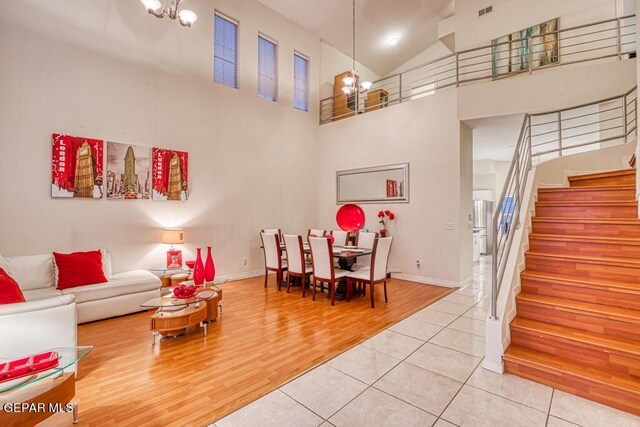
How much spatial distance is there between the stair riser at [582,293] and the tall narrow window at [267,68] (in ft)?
20.1

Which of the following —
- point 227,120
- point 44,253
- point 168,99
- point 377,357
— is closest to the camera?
point 377,357

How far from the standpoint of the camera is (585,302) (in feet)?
8.73

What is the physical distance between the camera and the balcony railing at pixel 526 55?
496 centimetres

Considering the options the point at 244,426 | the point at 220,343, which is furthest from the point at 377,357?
the point at 220,343

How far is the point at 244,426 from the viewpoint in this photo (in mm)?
1863

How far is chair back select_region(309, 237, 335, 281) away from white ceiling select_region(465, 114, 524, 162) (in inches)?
145

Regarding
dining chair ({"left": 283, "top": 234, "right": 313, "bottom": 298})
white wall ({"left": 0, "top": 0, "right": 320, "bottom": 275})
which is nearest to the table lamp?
white wall ({"left": 0, "top": 0, "right": 320, "bottom": 275})

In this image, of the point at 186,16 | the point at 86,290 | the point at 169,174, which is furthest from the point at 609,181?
the point at 86,290

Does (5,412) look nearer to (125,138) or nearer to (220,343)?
(220,343)

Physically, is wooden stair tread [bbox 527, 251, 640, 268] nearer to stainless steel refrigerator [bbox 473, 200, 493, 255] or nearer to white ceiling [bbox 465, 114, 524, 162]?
white ceiling [bbox 465, 114, 524, 162]

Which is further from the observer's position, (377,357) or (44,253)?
(44,253)

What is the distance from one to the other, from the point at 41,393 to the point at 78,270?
266 cm

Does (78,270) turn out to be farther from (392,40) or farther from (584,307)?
(392,40)

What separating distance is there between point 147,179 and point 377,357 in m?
4.51
